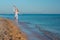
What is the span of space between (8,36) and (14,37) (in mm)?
329

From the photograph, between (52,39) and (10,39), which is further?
(52,39)

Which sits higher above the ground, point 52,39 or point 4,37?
point 4,37

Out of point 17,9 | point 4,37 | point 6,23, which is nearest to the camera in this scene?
point 4,37

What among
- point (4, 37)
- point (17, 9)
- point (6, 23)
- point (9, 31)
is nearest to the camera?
point (4, 37)

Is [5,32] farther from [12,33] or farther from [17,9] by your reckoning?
[17,9]

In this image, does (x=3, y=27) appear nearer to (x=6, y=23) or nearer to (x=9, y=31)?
(x=9, y=31)

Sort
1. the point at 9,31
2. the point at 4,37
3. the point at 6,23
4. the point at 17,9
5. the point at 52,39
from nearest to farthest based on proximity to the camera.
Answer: the point at 4,37 < the point at 9,31 < the point at 6,23 < the point at 52,39 < the point at 17,9

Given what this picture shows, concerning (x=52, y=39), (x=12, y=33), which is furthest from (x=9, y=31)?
(x=52, y=39)

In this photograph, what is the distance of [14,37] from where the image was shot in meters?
11.5

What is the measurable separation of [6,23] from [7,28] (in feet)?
3.17

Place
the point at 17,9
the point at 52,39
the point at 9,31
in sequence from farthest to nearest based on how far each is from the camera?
the point at 17,9 < the point at 52,39 < the point at 9,31

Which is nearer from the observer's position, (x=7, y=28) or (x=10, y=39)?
(x=10, y=39)

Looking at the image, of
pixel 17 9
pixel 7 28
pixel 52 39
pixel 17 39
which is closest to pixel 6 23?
pixel 7 28

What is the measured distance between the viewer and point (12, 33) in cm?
1172
